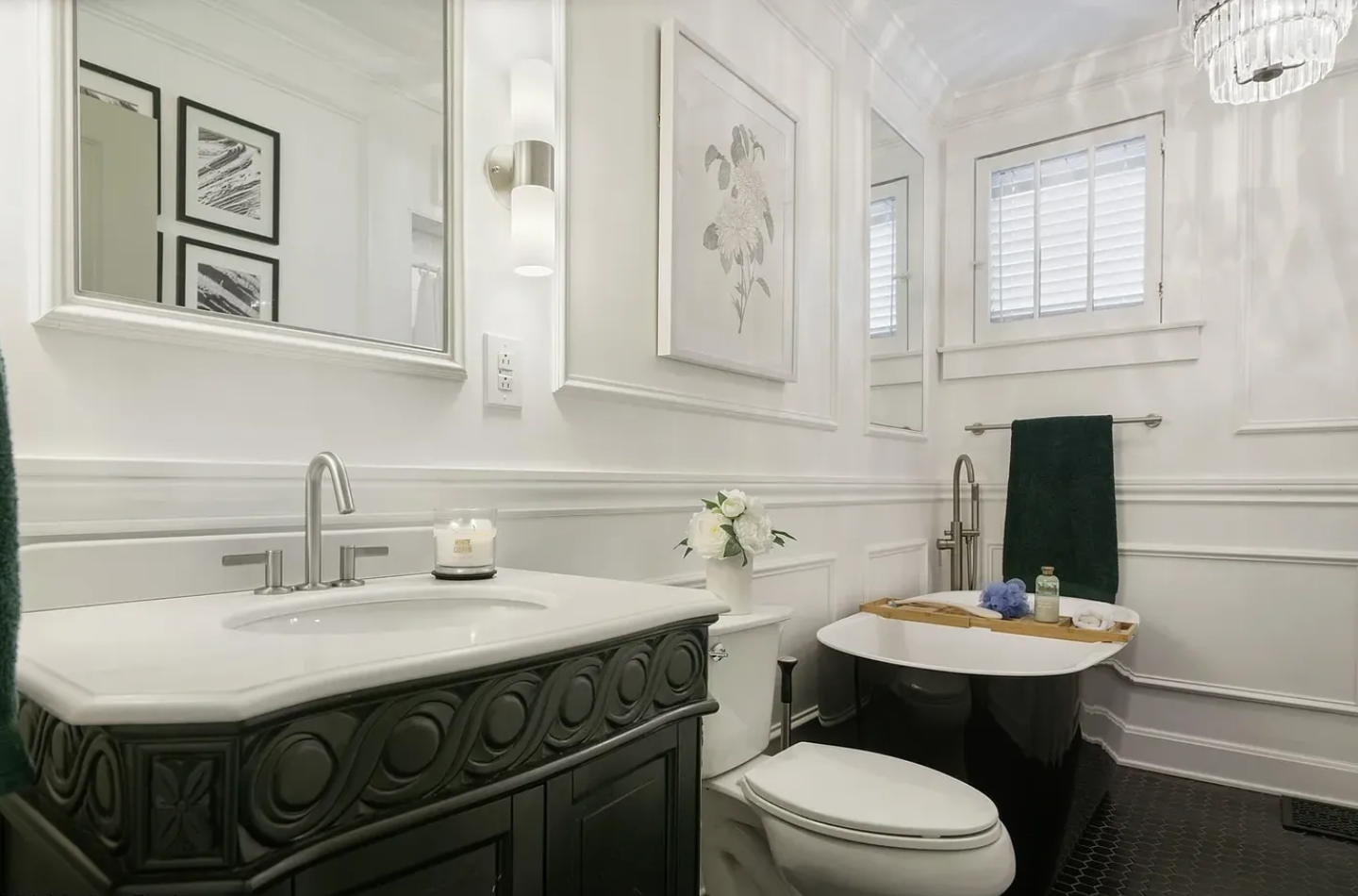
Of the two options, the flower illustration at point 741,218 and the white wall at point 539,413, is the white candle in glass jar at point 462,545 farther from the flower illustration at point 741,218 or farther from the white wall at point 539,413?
the flower illustration at point 741,218

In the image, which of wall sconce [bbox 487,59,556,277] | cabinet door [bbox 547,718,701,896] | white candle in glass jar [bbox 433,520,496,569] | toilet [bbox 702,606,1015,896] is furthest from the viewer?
A: wall sconce [bbox 487,59,556,277]

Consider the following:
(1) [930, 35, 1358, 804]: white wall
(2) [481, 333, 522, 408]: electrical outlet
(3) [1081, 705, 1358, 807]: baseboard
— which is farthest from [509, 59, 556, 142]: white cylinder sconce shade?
(3) [1081, 705, 1358, 807]: baseboard

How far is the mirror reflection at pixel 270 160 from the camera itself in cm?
102

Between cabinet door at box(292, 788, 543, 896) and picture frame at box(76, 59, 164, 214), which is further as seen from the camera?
picture frame at box(76, 59, 164, 214)

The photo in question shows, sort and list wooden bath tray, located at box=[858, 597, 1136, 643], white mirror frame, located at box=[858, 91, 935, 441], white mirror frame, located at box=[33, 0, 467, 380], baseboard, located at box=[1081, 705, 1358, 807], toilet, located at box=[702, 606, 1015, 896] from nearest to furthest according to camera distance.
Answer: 1. white mirror frame, located at box=[33, 0, 467, 380]
2. toilet, located at box=[702, 606, 1015, 896]
3. wooden bath tray, located at box=[858, 597, 1136, 643]
4. baseboard, located at box=[1081, 705, 1358, 807]
5. white mirror frame, located at box=[858, 91, 935, 441]

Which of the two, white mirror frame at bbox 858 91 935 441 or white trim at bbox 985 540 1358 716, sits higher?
white mirror frame at bbox 858 91 935 441

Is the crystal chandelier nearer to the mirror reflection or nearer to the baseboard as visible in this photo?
the mirror reflection

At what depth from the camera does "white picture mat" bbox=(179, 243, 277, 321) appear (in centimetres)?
108

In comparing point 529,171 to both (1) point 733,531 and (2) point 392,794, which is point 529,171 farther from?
(2) point 392,794

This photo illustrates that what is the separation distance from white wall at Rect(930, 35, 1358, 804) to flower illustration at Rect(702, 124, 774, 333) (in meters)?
1.61

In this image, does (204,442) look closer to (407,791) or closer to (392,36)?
(407,791)

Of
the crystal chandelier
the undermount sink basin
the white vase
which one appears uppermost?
the crystal chandelier

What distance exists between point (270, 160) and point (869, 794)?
1452mm

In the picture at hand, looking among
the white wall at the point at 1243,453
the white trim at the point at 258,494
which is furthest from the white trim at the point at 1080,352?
the white trim at the point at 258,494
